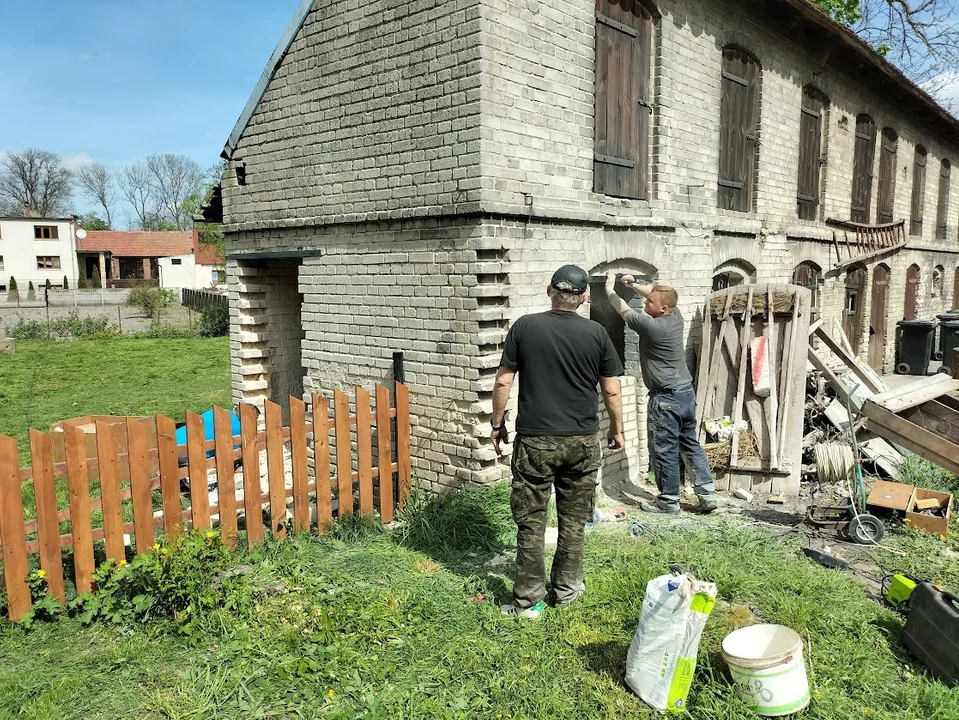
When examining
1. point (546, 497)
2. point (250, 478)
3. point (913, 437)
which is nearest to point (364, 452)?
point (250, 478)

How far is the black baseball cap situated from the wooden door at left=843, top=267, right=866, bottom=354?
10.5 m

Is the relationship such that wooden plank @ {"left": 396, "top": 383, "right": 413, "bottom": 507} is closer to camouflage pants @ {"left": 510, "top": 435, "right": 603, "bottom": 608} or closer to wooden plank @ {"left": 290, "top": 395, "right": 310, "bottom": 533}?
wooden plank @ {"left": 290, "top": 395, "right": 310, "bottom": 533}

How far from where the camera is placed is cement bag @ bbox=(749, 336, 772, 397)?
7.26 metres

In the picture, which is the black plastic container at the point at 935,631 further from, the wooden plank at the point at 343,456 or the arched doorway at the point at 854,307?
the arched doorway at the point at 854,307

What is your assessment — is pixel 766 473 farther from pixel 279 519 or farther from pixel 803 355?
pixel 279 519

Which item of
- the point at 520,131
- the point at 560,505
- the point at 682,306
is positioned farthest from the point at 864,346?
the point at 560,505

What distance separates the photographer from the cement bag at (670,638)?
127 inches

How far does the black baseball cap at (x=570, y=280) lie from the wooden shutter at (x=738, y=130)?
5.44m

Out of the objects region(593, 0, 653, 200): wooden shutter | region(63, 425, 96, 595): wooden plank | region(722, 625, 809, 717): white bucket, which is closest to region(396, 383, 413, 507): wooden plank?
region(63, 425, 96, 595): wooden plank

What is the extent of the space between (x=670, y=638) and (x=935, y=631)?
1595 millimetres

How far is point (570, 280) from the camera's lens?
4.30 metres

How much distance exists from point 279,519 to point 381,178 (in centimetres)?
328

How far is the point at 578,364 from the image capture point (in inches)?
167

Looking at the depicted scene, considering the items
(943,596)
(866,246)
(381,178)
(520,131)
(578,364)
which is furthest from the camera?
(866,246)
